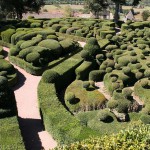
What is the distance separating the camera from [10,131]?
19.8 meters

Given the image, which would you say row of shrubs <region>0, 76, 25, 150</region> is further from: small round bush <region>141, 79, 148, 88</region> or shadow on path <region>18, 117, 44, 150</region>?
small round bush <region>141, 79, 148, 88</region>

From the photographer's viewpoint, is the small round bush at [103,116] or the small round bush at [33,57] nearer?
the small round bush at [103,116]

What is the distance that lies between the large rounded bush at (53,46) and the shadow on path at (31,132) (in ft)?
42.7

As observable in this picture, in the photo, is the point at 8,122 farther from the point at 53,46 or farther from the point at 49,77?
the point at 53,46

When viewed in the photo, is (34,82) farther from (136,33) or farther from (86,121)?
(136,33)

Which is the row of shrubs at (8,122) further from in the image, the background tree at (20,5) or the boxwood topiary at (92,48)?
the background tree at (20,5)

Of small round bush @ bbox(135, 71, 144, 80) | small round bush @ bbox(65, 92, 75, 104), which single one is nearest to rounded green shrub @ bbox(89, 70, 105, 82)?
small round bush @ bbox(135, 71, 144, 80)

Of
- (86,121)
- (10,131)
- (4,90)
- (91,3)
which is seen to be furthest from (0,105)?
(91,3)

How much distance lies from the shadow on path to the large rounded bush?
13.0 m

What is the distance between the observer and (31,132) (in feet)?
73.8

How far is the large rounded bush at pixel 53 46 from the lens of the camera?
35.6 metres

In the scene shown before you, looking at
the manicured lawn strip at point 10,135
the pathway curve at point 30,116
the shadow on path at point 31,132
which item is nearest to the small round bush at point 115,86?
the pathway curve at point 30,116

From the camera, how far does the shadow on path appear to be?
68.6 feet

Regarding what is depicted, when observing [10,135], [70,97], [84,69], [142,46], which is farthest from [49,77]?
[142,46]
